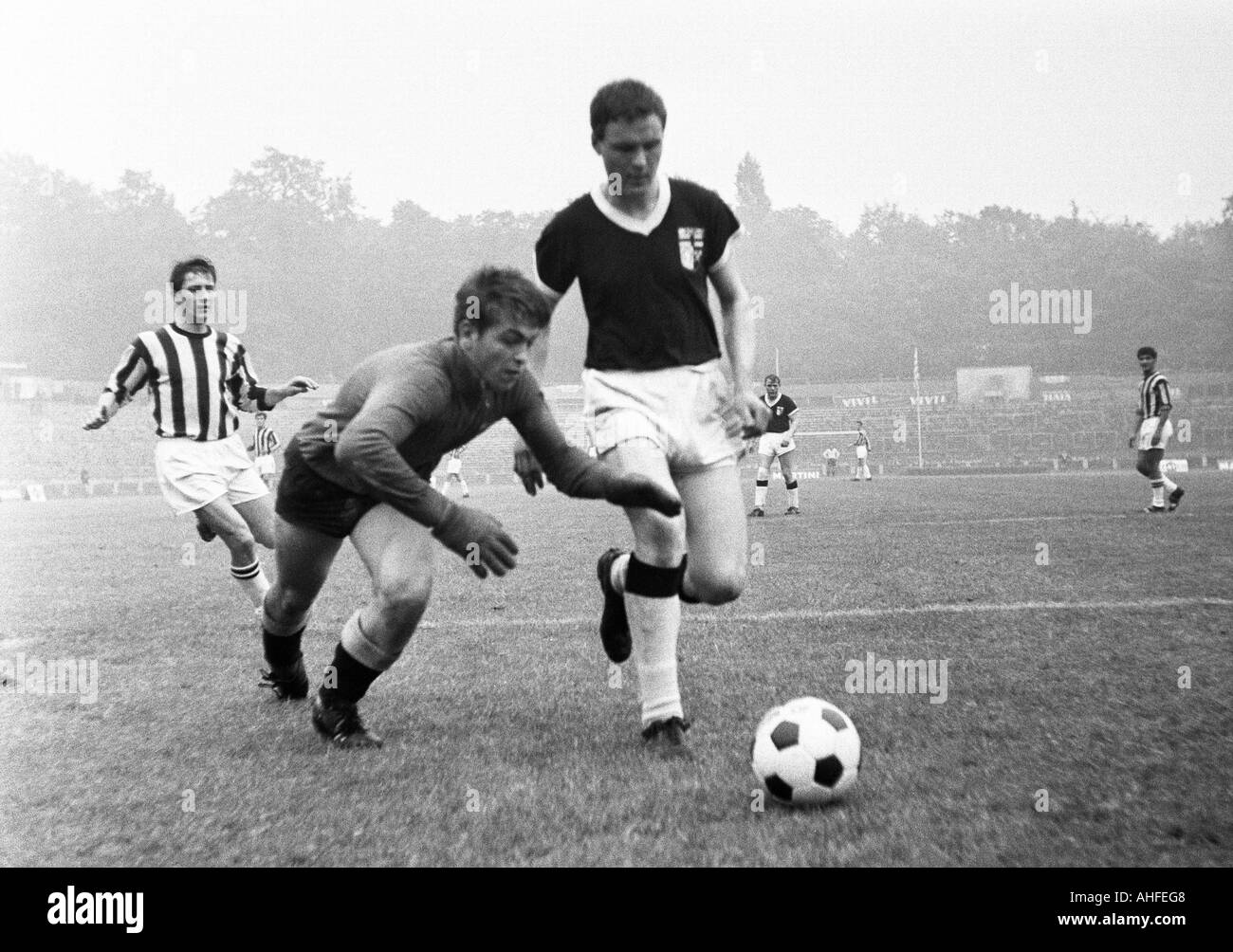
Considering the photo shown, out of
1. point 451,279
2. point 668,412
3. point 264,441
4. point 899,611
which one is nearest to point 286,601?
point 668,412

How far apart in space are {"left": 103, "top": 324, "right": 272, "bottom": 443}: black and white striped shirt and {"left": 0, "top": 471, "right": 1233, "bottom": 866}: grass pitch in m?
1.38

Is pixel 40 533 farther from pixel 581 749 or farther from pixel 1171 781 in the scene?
pixel 1171 781

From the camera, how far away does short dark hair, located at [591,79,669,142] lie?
14.7ft

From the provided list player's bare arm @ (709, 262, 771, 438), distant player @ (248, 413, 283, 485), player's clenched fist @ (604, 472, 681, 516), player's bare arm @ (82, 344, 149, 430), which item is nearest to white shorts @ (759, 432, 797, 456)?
distant player @ (248, 413, 283, 485)

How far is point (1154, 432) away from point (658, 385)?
15.3m

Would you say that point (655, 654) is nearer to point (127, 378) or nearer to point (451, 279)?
point (127, 378)

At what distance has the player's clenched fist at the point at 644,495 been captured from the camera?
416 cm

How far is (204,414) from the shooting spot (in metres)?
7.77

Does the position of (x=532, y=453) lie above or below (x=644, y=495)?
above

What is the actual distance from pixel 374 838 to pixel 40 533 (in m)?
18.6

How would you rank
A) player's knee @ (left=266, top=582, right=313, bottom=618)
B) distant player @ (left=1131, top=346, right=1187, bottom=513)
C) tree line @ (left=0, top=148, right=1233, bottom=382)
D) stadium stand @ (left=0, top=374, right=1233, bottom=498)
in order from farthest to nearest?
tree line @ (left=0, top=148, right=1233, bottom=382), stadium stand @ (left=0, top=374, right=1233, bottom=498), distant player @ (left=1131, top=346, right=1187, bottom=513), player's knee @ (left=266, top=582, right=313, bottom=618)

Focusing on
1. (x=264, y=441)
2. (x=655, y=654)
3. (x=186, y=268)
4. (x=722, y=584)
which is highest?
(x=186, y=268)

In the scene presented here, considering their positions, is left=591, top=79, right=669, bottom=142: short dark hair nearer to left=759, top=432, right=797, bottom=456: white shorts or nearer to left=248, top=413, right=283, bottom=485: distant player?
left=759, top=432, right=797, bottom=456: white shorts

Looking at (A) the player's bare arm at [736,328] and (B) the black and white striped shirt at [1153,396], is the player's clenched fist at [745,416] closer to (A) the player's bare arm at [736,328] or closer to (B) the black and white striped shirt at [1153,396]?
(A) the player's bare arm at [736,328]
